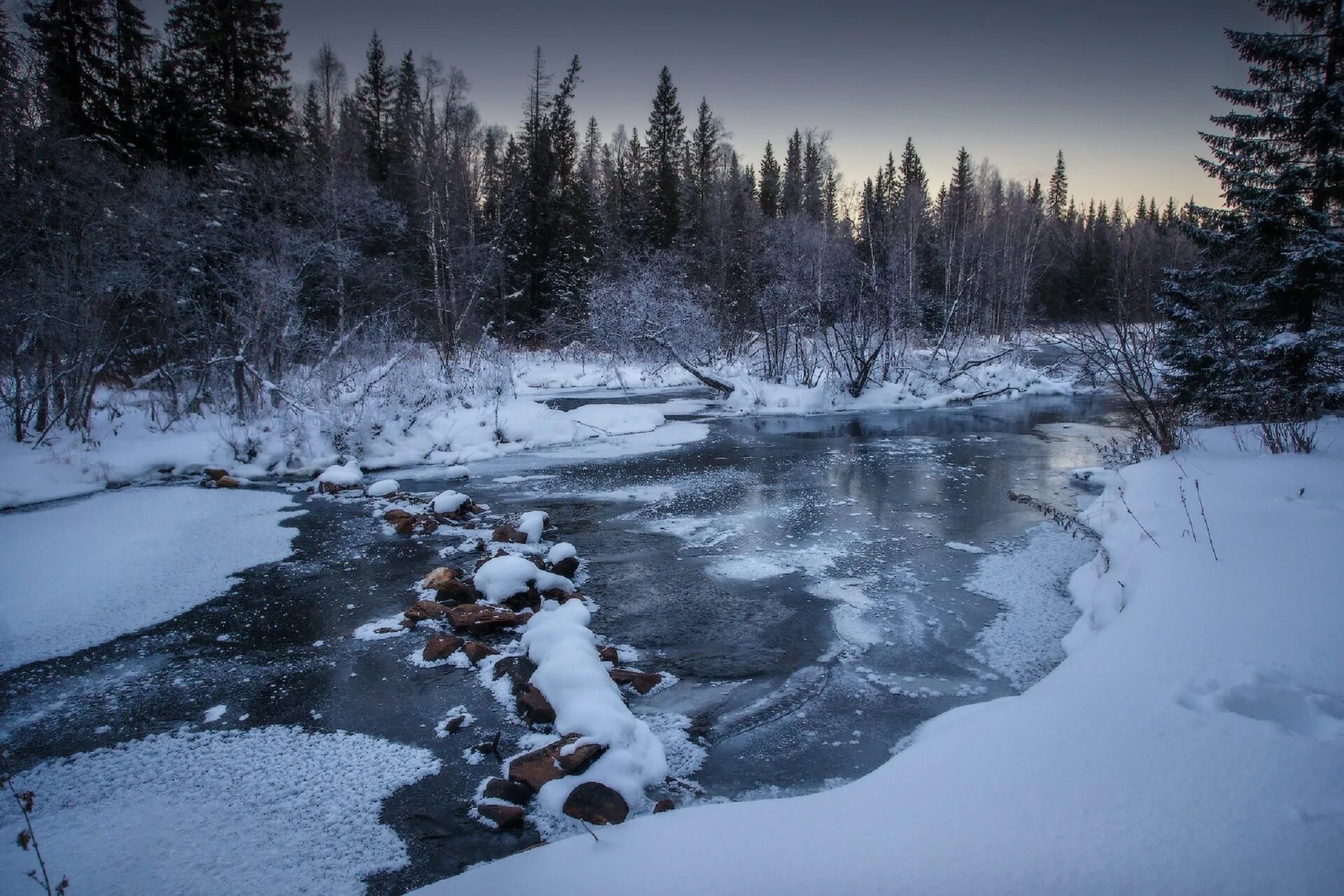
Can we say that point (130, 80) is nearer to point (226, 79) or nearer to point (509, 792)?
point (226, 79)

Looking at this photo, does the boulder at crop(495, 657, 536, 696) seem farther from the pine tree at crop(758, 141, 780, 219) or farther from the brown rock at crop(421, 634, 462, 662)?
the pine tree at crop(758, 141, 780, 219)

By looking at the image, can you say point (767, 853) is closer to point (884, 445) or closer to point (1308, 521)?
point (1308, 521)

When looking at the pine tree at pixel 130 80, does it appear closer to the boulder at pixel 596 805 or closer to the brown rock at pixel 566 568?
the brown rock at pixel 566 568

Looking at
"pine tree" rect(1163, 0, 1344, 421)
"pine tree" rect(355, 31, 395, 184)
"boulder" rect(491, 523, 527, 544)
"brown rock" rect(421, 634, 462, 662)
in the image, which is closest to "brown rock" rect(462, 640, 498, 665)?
"brown rock" rect(421, 634, 462, 662)

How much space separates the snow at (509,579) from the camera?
5520 mm

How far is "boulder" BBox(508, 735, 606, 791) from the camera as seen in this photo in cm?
319

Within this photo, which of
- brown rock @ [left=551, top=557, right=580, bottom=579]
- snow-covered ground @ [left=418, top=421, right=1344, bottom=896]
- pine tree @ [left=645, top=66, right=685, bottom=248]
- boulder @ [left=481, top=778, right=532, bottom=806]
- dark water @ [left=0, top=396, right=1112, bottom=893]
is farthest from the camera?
pine tree @ [left=645, top=66, right=685, bottom=248]

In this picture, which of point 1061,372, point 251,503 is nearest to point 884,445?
point 251,503

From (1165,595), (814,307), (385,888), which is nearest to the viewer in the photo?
(385,888)

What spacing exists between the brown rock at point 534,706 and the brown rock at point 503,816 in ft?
2.49

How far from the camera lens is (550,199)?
105 feet

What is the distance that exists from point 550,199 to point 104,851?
32696mm

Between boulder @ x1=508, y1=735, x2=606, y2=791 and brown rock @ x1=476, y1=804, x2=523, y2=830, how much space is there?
16 centimetres

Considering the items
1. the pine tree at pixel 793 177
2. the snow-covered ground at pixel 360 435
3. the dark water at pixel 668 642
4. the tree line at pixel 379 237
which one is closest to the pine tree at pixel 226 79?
the tree line at pixel 379 237
